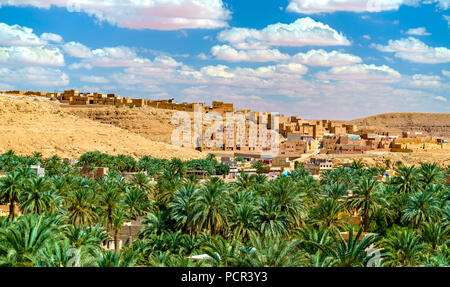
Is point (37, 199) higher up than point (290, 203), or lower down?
higher up

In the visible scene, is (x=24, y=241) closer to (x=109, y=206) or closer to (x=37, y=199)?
(x=37, y=199)

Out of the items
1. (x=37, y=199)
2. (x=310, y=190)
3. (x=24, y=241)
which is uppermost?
(x=24, y=241)

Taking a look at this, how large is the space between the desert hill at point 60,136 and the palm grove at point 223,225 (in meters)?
44.0

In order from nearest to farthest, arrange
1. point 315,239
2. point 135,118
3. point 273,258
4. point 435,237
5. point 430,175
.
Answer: point 273,258 < point 315,239 < point 435,237 < point 430,175 < point 135,118

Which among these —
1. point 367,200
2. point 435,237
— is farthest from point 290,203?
point 435,237

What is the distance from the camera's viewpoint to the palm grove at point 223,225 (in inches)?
668

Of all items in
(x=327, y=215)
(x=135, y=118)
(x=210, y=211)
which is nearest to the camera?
(x=210, y=211)

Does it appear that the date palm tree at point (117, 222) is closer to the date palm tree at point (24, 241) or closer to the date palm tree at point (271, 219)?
the date palm tree at point (271, 219)

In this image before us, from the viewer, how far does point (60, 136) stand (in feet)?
287

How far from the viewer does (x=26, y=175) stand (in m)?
34.4

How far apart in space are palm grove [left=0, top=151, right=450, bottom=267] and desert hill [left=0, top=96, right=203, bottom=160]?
44.0 metres

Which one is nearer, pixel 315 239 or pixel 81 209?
pixel 315 239

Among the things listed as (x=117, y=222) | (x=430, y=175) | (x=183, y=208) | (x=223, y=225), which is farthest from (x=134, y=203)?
(x=430, y=175)

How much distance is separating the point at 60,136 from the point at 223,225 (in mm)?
65024
